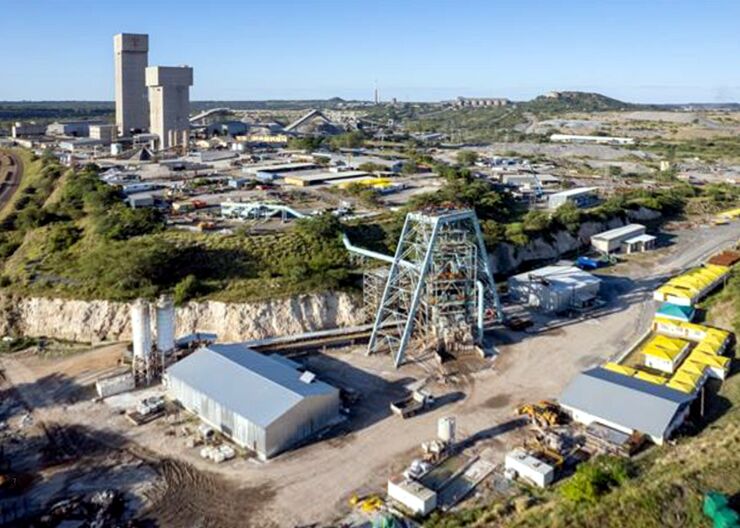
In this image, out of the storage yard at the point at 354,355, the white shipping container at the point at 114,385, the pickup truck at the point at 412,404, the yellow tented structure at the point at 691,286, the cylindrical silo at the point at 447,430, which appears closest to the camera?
the storage yard at the point at 354,355

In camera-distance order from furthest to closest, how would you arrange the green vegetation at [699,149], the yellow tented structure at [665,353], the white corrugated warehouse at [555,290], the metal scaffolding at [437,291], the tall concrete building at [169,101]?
the green vegetation at [699,149], the tall concrete building at [169,101], the white corrugated warehouse at [555,290], the metal scaffolding at [437,291], the yellow tented structure at [665,353]

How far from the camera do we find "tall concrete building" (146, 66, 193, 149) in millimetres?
115188

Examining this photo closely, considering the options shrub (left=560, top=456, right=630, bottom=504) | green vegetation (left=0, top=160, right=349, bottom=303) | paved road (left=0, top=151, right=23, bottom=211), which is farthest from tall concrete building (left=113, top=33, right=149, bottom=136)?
shrub (left=560, top=456, right=630, bottom=504)

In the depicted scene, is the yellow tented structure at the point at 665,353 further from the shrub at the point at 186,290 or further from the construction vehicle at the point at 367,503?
the shrub at the point at 186,290

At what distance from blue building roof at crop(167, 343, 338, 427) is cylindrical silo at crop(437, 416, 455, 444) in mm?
4799

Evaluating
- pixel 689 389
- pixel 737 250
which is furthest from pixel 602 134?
pixel 689 389

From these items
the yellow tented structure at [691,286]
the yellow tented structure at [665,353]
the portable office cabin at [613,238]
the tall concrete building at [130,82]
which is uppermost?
the tall concrete building at [130,82]

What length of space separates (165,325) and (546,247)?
3404 cm

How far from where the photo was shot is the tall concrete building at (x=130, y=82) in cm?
12988

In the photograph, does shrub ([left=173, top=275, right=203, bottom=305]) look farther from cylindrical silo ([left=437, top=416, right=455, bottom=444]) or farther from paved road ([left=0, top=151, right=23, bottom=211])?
paved road ([left=0, top=151, right=23, bottom=211])

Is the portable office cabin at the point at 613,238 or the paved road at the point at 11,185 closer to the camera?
the portable office cabin at the point at 613,238

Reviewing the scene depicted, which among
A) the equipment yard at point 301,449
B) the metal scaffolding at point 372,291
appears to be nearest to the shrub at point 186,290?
the equipment yard at point 301,449

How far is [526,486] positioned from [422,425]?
5874 mm

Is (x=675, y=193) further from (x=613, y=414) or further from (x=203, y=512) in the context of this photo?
(x=203, y=512)
